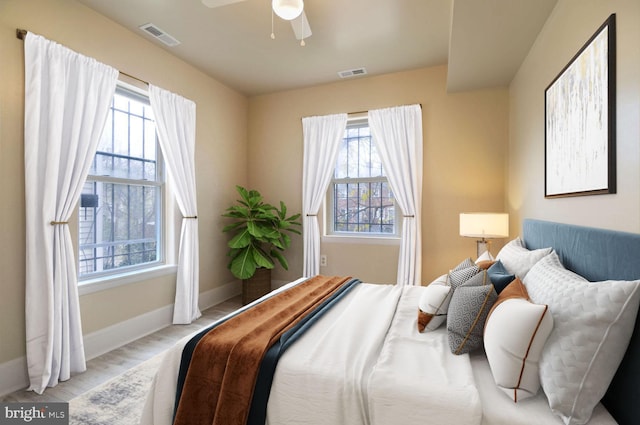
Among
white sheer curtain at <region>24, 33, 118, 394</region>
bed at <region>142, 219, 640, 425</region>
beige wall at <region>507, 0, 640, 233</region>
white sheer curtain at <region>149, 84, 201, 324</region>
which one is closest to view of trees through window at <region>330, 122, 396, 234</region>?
beige wall at <region>507, 0, 640, 233</region>

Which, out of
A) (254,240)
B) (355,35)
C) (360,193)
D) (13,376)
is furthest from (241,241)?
(355,35)

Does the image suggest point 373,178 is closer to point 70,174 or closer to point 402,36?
point 402,36

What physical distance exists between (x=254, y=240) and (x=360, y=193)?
1523mm

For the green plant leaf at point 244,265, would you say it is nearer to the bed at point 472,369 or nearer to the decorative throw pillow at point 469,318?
the bed at point 472,369

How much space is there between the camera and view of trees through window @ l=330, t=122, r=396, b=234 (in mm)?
3979

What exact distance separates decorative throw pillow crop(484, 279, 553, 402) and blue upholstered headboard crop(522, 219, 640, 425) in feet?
0.80

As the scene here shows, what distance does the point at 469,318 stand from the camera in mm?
1401

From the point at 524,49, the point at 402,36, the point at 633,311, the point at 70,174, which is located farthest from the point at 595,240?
the point at 70,174

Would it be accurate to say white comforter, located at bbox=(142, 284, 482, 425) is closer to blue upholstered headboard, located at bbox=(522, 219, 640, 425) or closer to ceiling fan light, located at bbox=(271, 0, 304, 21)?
blue upholstered headboard, located at bbox=(522, 219, 640, 425)

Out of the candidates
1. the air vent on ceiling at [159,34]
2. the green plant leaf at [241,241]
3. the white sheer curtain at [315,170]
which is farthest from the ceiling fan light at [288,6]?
the green plant leaf at [241,241]

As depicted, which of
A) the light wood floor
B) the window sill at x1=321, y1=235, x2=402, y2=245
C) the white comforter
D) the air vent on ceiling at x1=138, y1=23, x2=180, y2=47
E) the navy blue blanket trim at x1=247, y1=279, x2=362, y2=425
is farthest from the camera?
the window sill at x1=321, y1=235, x2=402, y2=245

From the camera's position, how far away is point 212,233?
391 centimetres

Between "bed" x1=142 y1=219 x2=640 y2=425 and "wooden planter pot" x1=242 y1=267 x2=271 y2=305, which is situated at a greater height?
"bed" x1=142 y1=219 x2=640 y2=425

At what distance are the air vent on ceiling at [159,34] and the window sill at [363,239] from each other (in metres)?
2.77
